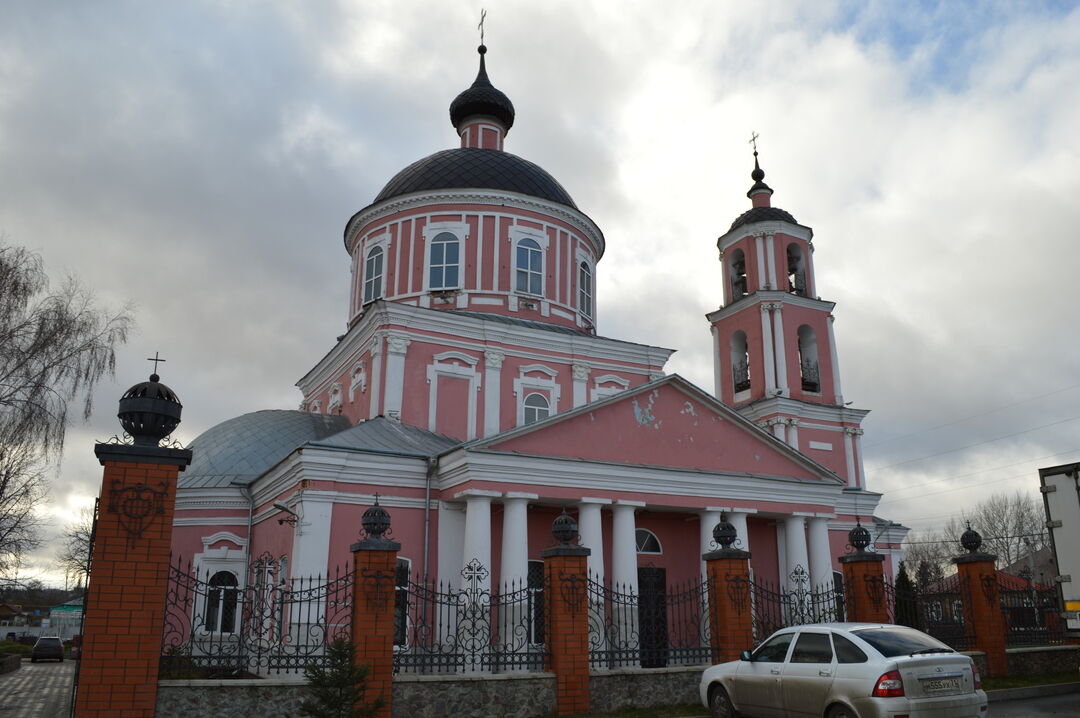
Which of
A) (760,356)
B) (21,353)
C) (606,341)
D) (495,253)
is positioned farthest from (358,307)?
(760,356)

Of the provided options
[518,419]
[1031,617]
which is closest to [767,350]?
[518,419]

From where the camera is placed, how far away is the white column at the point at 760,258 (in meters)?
26.2

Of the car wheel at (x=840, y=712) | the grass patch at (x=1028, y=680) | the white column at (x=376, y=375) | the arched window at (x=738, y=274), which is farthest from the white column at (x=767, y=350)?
the car wheel at (x=840, y=712)

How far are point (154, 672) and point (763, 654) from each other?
20.7 ft

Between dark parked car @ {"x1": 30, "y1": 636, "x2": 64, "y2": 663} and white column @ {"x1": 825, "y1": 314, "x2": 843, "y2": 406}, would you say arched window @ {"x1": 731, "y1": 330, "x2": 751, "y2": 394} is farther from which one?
dark parked car @ {"x1": 30, "y1": 636, "x2": 64, "y2": 663}

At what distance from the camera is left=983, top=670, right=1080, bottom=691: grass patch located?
12.5m

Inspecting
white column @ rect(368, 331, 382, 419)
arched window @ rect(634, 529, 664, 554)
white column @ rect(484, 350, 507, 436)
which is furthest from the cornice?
arched window @ rect(634, 529, 664, 554)

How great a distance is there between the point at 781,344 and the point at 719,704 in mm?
17047

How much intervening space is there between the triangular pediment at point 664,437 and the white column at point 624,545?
93cm

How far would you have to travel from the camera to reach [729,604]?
11.7 metres

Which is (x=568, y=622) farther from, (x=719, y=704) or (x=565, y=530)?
(x=719, y=704)

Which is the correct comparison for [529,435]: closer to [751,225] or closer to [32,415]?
[32,415]

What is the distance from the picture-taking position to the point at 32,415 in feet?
55.6

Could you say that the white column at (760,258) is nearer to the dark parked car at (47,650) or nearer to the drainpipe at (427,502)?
the drainpipe at (427,502)
